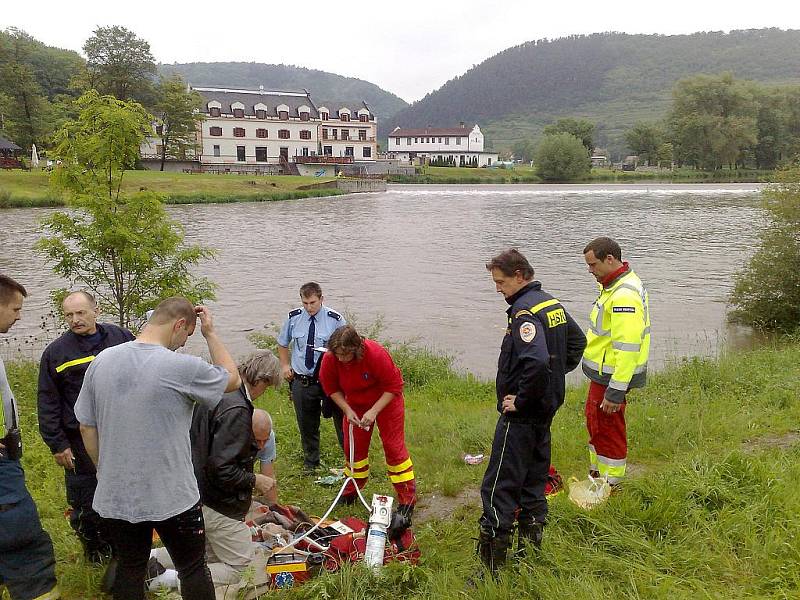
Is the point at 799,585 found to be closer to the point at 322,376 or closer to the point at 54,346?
the point at 322,376

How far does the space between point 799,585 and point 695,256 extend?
2259 centimetres

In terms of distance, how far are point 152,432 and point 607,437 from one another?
3583 millimetres

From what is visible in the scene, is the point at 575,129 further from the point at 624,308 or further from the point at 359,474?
the point at 359,474

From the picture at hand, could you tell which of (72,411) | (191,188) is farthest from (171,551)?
(191,188)

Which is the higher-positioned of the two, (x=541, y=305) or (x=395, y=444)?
(x=541, y=305)

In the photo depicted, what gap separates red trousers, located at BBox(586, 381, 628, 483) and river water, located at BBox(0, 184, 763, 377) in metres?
5.99

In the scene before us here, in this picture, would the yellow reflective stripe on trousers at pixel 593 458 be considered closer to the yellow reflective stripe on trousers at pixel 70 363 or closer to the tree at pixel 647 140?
the yellow reflective stripe on trousers at pixel 70 363

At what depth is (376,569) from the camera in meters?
4.01

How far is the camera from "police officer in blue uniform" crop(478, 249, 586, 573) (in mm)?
4066

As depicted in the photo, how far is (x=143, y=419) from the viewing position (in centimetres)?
313

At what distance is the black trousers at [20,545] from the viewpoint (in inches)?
143

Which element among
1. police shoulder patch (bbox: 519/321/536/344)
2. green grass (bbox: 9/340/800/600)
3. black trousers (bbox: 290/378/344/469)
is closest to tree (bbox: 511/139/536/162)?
green grass (bbox: 9/340/800/600)

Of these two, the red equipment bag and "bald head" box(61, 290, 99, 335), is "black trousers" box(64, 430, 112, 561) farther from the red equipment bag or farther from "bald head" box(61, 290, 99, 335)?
the red equipment bag

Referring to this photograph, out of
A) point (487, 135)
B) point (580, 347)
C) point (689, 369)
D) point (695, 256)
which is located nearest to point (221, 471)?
point (580, 347)
